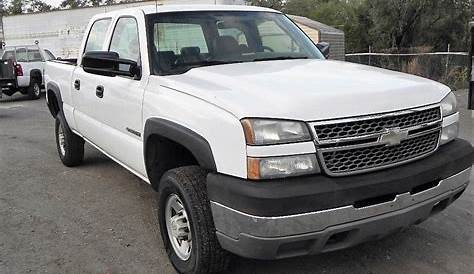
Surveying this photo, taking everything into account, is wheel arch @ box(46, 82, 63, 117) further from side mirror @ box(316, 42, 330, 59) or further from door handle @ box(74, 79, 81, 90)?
side mirror @ box(316, 42, 330, 59)

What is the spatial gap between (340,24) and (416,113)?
4106 cm

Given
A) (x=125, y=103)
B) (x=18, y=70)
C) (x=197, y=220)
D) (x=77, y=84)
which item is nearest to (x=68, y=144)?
(x=77, y=84)

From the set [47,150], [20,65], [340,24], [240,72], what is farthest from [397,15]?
[240,72]

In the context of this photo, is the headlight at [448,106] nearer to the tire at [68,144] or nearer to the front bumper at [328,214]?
the front bumper at [328,214]

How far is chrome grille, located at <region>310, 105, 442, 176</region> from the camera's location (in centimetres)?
288

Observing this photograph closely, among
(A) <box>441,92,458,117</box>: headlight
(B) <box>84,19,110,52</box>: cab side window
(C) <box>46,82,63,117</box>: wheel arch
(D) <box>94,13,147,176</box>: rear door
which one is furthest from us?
(C) <box>46,82,63,117</box>: wheel arch

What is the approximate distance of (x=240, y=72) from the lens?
A: 3.64 m

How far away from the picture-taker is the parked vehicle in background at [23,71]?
16.4 m

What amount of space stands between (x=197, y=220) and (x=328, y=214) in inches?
32.2

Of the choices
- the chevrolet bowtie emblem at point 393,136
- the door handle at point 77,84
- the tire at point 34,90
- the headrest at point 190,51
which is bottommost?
the tire at point 34,90

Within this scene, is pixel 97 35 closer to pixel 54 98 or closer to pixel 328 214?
pixel 54 98

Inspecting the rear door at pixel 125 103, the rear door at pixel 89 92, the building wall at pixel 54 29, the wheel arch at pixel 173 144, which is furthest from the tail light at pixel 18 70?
the wheel arch at pixel 173 144

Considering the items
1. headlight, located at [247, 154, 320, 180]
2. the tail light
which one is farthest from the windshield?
the tail light

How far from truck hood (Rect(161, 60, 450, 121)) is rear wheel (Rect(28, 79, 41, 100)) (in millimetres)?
14698
